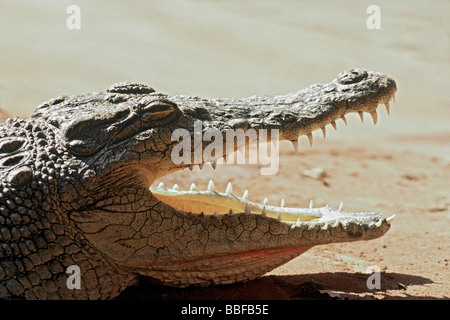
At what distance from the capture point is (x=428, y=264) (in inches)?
198

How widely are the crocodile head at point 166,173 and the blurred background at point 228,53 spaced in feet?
17.8

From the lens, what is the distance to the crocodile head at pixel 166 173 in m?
3.56

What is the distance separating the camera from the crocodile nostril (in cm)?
418

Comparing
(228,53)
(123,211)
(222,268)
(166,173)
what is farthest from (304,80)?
(123,211)

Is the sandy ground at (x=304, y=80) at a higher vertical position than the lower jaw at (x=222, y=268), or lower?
higher

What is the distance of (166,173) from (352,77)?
5.45 ft

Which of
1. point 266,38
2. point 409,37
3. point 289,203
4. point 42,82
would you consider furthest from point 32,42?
point 409,37

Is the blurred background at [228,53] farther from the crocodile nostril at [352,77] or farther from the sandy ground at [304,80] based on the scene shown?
the crocodile nostril at [352,77]

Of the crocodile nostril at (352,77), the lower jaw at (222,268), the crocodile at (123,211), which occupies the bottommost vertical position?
the lower jaw at (222,268)

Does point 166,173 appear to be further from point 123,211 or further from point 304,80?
point 304,80

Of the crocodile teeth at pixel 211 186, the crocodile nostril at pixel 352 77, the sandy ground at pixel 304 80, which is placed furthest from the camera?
the sandy ground at pixel 304 80

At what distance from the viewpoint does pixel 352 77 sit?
165 inches

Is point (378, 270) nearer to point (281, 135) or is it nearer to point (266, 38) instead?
point (281, 135)

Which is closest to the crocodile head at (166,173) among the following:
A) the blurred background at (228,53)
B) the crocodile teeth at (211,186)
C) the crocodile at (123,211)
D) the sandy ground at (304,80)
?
the crocodile at (123,211)
